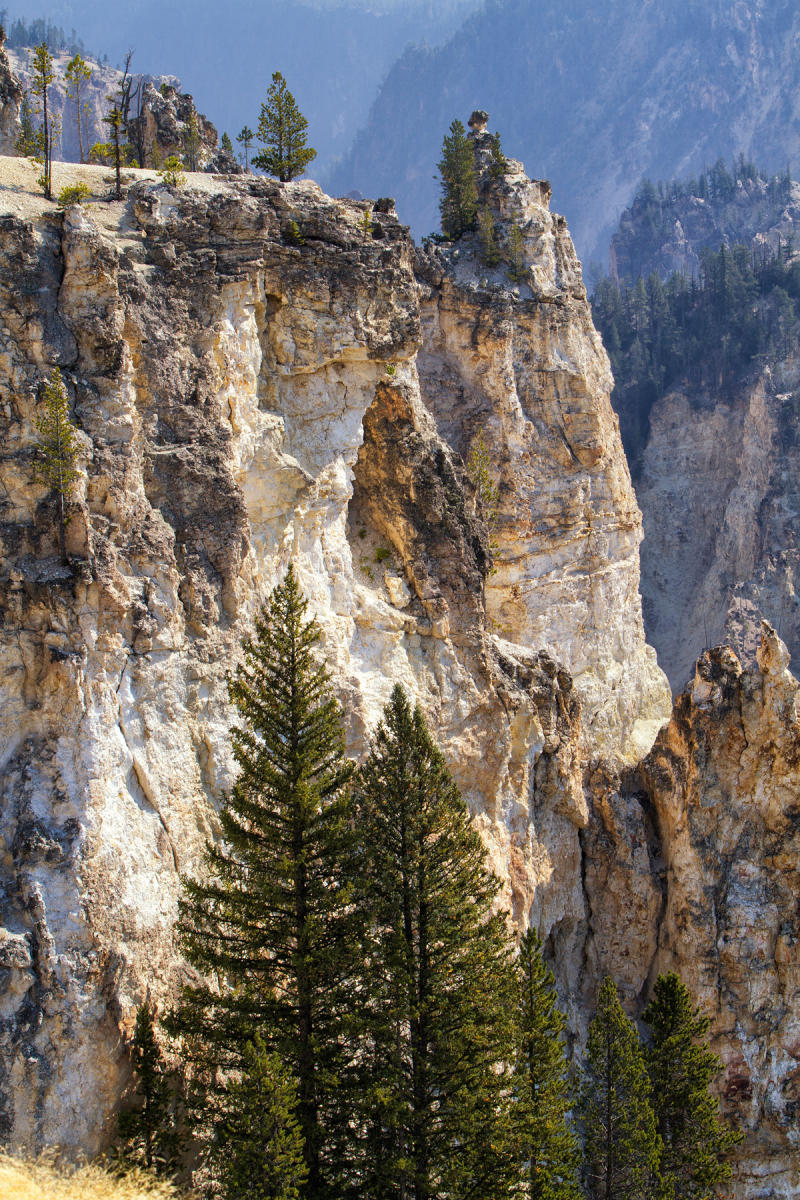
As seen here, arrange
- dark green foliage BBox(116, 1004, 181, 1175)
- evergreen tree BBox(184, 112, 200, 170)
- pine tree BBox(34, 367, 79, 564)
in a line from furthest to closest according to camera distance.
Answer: evergreen tree BBox(184, 112, 200, 170) < pine tree BBox(34, 367, 79, 564) < dark green foliage BBox(116, 1004, 181, 1175)

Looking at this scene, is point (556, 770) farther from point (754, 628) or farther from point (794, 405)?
point (794, 405)

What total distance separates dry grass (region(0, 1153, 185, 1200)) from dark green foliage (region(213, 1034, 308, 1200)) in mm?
1996

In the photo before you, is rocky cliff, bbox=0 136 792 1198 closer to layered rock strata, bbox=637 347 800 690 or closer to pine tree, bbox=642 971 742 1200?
pine tree, bbox=642 971 742 1200

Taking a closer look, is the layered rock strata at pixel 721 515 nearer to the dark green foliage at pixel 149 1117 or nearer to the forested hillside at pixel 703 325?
the forested hillside at pixel 703 325

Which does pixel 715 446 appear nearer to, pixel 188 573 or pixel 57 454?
pixel 188 573

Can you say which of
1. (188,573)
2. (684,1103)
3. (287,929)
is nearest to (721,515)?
(684,1103)

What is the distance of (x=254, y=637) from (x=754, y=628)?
64.4 metres

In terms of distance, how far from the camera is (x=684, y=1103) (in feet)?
109

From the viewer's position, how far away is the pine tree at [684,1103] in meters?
32.8

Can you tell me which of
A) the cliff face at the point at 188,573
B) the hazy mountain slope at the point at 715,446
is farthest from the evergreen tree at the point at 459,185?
the hazy mountain slope at the point at 715,446

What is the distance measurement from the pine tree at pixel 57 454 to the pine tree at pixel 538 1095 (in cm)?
1634

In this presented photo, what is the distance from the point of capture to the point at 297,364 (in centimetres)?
3528

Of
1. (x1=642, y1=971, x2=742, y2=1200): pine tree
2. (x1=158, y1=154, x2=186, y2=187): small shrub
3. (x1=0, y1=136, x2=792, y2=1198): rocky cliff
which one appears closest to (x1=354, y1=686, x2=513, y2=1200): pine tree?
(x1=0, y1=136, x2=792, y2=1198): rocky cliff

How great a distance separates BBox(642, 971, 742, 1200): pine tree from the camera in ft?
108
